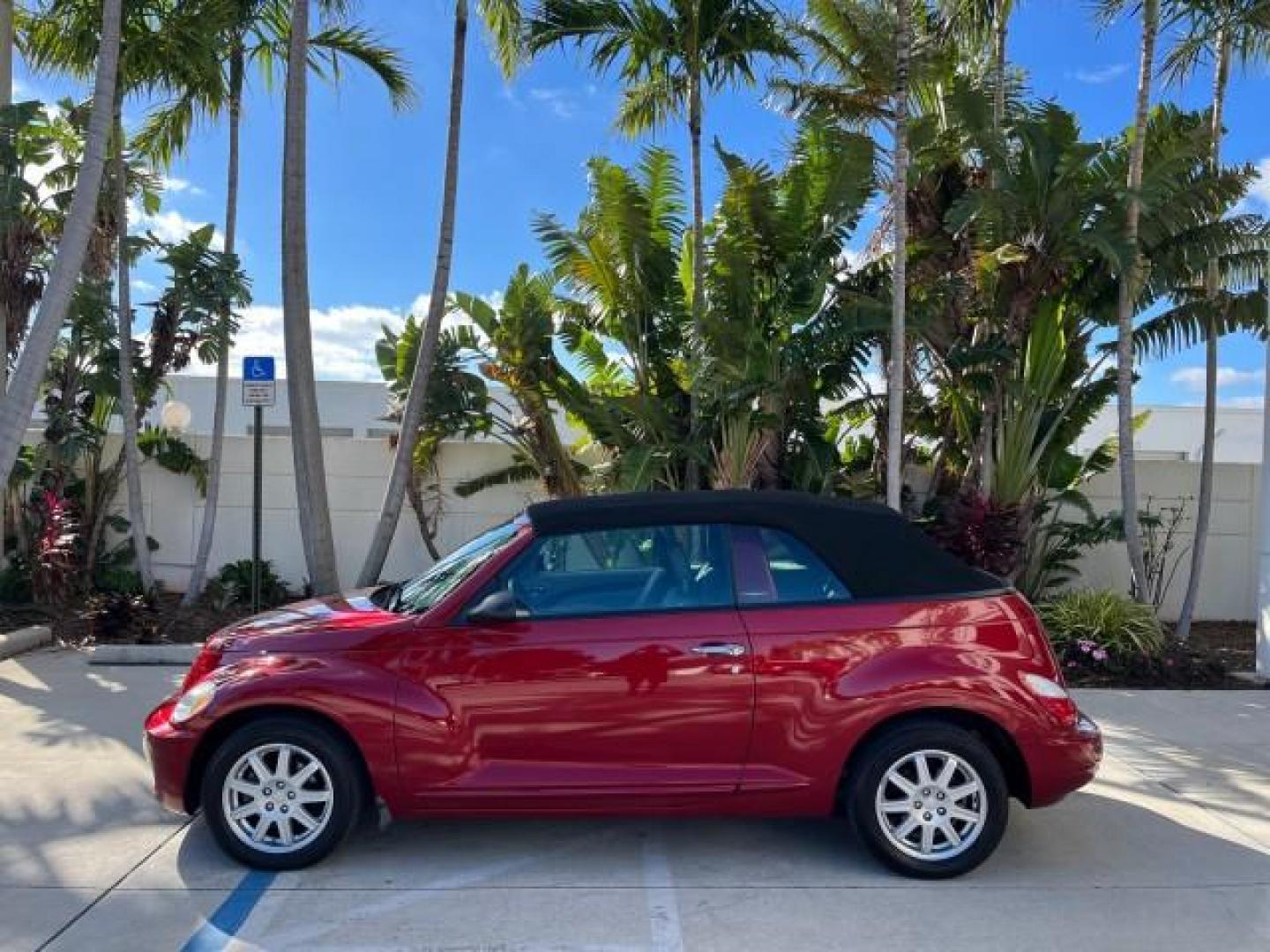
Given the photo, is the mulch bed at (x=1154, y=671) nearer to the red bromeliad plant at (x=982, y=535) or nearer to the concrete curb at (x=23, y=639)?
the red bromeliad plant at (x=982, y=535)

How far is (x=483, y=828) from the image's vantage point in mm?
4992

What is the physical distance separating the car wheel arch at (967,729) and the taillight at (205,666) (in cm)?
283

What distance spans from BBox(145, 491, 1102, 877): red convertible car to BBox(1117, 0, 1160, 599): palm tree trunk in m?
6.03

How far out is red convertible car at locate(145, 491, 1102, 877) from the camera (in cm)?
430

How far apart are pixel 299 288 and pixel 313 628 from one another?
594cm

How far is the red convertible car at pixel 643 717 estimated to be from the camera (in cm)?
430

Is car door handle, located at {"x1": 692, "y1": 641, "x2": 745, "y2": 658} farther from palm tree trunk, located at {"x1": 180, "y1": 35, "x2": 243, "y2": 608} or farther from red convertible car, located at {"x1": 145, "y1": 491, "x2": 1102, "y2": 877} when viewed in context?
palm tree trunk, located at {"x1": 180, "y1": 35, "x2": 243, "y2": 608}

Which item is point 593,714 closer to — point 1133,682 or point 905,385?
point 1133,682

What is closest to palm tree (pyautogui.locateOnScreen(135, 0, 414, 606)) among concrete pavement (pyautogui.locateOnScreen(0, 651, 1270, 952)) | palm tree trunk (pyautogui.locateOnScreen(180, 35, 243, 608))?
palm tree trunk (pyautogui.locateOnScreen(180, 35, 243, 608))

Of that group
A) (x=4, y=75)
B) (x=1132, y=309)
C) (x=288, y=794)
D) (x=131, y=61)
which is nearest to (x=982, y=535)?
(x=1132, y=309)

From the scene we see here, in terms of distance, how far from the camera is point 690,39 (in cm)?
1053

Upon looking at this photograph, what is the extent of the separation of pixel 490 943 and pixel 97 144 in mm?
6945

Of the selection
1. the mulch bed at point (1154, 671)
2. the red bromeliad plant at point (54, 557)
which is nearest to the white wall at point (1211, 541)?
the mulch bed at point (1154, 671)

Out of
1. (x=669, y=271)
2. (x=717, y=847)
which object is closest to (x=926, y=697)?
(x=717, y=847)
